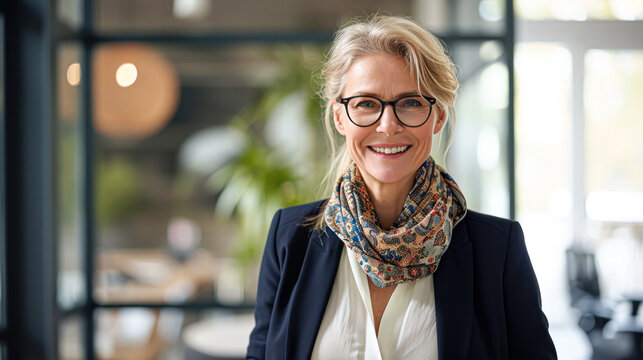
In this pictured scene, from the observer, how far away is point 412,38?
1131 millimetres

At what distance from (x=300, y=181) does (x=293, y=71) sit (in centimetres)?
70

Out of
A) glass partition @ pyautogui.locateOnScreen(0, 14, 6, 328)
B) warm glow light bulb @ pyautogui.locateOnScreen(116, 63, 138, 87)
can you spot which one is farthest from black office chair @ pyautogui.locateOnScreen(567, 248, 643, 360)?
warm glow light bulb @ pyautogui.locateOnScreen(116, 63, 138, 87)

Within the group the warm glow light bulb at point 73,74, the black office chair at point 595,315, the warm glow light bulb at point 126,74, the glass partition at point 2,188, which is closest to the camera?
the glass partition at point 2,188

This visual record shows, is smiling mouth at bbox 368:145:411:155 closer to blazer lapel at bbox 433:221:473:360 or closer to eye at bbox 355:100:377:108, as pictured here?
eye at bbox 355:100:377:108

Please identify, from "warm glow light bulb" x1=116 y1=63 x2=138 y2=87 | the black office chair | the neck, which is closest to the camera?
the neck

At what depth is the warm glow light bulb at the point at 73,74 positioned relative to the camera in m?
3.00

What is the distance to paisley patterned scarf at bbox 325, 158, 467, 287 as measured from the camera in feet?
3.88

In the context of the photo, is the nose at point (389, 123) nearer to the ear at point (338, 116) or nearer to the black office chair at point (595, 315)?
the ear at point (338, 116)

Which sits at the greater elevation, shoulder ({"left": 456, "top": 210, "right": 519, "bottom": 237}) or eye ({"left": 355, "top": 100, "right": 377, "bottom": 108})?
eye ({"left": 355, "top": 100, "right": 377, "bottom": 108})

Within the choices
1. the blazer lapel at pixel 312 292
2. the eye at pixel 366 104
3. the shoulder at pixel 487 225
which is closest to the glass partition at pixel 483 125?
the shoulder at pixel 487 225

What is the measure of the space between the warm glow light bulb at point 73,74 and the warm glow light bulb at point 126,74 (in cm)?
64

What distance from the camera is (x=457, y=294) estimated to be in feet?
3.86

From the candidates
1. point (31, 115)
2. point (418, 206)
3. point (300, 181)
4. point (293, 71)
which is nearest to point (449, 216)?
point (418, 206)

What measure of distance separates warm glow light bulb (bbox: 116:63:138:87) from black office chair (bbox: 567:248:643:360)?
131 inches
